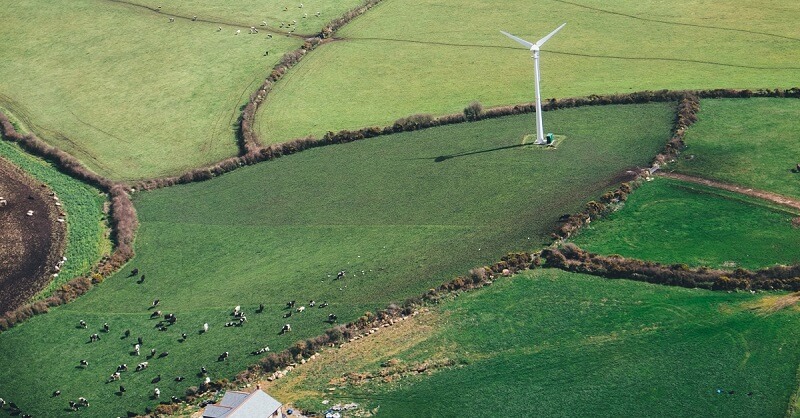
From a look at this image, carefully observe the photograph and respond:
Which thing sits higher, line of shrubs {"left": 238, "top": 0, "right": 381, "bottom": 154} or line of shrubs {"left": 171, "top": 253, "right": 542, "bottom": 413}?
line of shrubs {"left": 238, "top": 0, "right": 381, "bottom": 154}

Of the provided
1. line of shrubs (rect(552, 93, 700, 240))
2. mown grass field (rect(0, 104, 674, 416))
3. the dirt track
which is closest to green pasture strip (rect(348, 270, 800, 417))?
mown grass field (rect(0, 104, 674, 416))

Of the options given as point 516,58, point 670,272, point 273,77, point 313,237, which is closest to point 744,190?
point 670,272

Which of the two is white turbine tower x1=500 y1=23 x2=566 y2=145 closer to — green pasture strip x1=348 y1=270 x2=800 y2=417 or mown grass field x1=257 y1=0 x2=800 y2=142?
mown grass field x1=257 y1=0 x2=800 y2=142

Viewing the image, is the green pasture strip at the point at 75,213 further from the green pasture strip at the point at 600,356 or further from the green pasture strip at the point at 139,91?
the green pasture strip at the point at 600,356

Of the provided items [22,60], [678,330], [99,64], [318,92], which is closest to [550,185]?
[678,330]

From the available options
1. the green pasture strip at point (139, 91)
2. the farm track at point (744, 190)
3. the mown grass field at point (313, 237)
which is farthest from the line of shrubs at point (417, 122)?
the farm track at point (744, 190)

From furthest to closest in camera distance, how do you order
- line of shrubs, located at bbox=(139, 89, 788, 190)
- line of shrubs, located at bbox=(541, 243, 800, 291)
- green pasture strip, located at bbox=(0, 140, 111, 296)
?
1. line of shrubs, located at bbox=(139, 89, 788, 190)
2. green pasture strip, located at bbox=(0, 140, 111, 296)
3. line of shrubs, located at bbox=(541, 243, 800, 291)

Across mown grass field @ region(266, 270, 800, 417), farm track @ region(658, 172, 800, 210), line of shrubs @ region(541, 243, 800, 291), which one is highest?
farm track @ region(658, 172, 800, 210)
